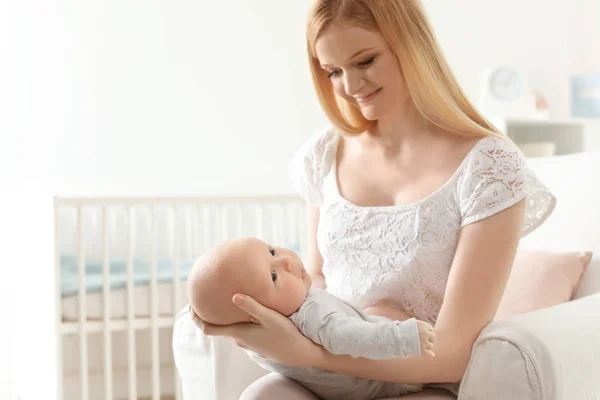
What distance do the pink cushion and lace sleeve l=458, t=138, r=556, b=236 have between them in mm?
303

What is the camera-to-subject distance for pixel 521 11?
14.3 feet

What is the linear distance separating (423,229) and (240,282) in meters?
0.38

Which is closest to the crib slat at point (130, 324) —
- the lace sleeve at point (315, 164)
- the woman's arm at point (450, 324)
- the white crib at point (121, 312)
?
the white crib at point (121, 312)

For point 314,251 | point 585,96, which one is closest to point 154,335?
point 314,251

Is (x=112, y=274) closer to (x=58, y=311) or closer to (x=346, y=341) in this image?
(x=58, y=311)

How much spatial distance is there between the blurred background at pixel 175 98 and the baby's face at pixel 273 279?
217 cm

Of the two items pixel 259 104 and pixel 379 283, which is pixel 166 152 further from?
pixel 379 283

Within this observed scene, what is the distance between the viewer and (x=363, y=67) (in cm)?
139

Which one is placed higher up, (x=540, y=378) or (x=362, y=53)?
(x=362, y=53)

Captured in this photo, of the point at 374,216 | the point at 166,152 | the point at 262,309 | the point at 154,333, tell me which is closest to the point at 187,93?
the point at 166,152

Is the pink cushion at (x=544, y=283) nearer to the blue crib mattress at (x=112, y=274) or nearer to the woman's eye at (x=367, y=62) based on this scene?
the woman's eye at (x=367, y=62)

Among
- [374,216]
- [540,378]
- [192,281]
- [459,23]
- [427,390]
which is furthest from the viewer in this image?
[459,23]

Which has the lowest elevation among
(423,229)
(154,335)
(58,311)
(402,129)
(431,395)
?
(154,335)

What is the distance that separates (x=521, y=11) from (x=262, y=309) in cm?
365
